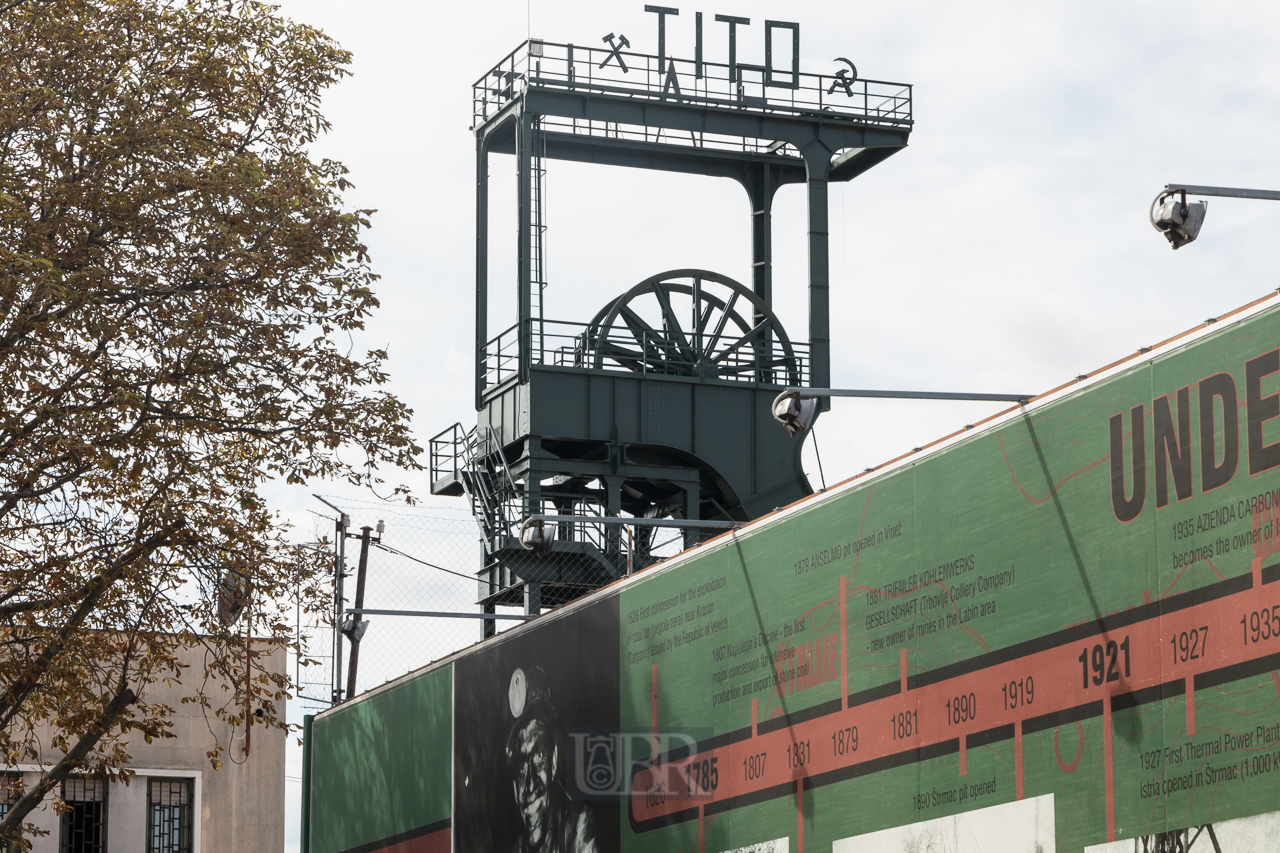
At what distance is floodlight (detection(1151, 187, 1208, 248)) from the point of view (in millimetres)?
10578

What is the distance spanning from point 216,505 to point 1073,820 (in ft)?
33.2

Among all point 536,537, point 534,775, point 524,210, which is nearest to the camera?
point 534,775

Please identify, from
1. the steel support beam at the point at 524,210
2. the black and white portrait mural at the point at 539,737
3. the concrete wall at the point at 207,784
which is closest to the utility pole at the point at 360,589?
the concrete wall at the point at 207,784

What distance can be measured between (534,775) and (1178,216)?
10659 mm

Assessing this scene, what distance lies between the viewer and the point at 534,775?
62.7 ft

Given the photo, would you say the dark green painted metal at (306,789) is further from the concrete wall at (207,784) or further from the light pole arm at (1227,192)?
the light pole arm at (1227,192)

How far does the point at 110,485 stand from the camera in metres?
18.6

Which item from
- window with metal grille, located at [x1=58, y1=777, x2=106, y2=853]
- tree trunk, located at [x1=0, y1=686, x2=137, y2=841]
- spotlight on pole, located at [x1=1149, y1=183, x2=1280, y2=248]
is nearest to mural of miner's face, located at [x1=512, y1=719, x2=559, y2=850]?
tree trunk, located at [x1=0, y1=686, x2=137, y2=841]

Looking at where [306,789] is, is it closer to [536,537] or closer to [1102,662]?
[536,537]

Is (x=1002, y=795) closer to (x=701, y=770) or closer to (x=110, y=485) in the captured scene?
(x=701, y=770)

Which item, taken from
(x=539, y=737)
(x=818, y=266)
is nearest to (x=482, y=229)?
(x=818, y=266)

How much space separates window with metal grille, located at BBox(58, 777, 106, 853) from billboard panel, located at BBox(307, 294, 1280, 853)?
20.3 m

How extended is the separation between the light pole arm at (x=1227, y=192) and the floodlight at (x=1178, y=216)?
0.09 feet

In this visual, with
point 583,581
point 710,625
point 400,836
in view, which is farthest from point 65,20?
point 583,581
